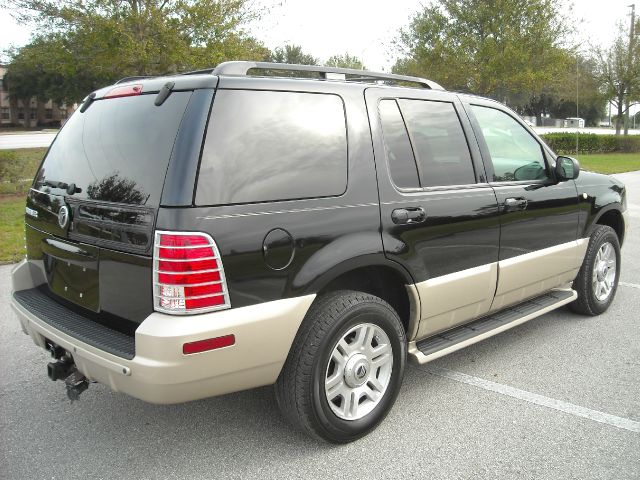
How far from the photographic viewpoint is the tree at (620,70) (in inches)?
1270

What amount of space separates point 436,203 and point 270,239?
1204mm

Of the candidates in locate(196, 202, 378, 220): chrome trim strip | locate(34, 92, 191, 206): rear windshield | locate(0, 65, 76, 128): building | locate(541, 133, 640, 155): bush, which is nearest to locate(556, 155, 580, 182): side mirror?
locate(196, 202, 378, 220): chrome trim strip

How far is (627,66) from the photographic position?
32.5 metres

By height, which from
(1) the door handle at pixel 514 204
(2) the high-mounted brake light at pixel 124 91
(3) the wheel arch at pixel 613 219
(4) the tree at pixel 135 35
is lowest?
(3) the wheel arch at pixel 613 219

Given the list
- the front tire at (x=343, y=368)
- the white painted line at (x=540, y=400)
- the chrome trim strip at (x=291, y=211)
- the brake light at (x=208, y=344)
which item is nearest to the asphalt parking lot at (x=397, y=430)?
the white painted line at (x=540, y=400)

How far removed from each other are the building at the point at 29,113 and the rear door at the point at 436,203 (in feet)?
240

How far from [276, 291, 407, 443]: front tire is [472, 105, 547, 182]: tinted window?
1488mm

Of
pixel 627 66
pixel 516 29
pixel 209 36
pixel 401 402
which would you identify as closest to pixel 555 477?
pixel 401 402

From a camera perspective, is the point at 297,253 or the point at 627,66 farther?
the point at 627,66

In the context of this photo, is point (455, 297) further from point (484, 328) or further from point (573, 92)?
point (573, 92)

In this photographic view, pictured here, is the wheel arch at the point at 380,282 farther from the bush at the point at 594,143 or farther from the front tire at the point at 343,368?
the bush at the point at 594,143

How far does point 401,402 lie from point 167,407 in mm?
1403

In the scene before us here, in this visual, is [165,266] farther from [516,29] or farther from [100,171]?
[516,29]

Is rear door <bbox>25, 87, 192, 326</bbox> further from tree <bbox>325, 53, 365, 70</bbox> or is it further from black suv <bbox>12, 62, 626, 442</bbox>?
tree <bbox>325, 53, 365, 70</bbox>
